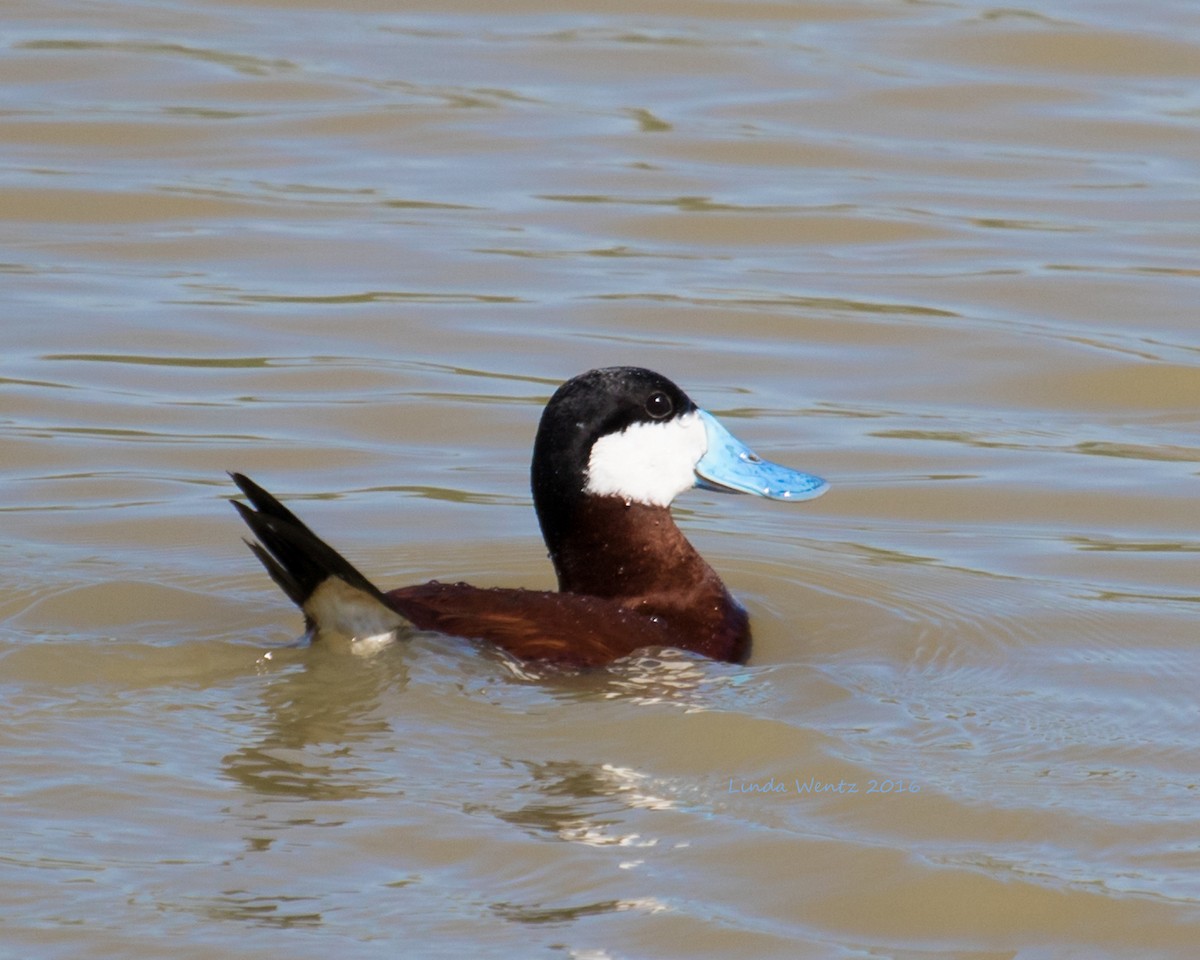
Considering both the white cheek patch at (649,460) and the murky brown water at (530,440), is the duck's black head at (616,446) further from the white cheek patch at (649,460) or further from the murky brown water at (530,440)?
the murky brown water at (530,440)

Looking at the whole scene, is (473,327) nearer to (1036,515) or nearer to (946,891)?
(1036,515)

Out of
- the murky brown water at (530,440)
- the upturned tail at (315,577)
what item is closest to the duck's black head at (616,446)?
the murky brown water at (530,440)

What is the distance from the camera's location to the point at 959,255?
10.0 meters

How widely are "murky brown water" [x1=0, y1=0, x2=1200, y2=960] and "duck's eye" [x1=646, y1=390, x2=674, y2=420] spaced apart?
67 centimetres

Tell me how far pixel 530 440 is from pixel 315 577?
9.58ft

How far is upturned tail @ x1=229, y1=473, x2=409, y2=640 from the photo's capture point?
15.0 feet

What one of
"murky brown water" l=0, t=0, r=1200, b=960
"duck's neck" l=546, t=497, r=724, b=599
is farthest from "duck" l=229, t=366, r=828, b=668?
"murky brown water" l=0, t=0, r=1200, b=960

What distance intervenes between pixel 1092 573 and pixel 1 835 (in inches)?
137

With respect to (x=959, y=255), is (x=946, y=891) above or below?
below

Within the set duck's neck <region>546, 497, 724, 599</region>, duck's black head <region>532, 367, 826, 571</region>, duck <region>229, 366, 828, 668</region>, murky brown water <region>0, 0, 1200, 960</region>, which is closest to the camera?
murky brown water <region>0, 0, 1200, 960</region>

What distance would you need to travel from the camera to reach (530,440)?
7.62m

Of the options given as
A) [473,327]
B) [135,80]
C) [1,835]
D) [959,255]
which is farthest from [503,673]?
[135,80]

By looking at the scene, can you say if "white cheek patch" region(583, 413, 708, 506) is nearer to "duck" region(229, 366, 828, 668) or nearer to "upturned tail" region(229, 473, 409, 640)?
"duck" region(229, 366, 828, 668)

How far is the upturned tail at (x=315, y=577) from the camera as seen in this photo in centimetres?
458
